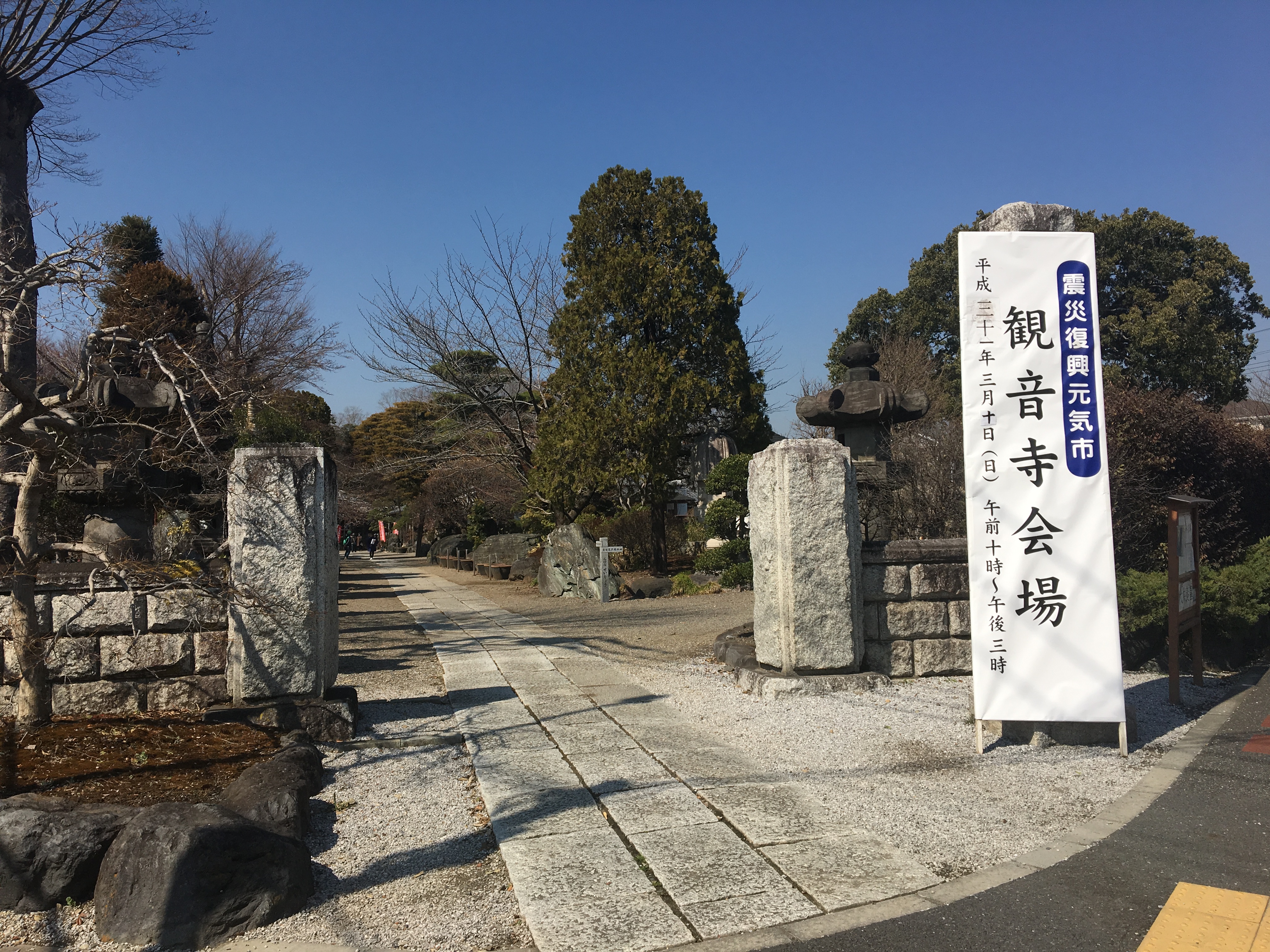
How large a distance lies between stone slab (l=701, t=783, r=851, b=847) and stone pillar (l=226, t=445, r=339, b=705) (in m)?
2.92

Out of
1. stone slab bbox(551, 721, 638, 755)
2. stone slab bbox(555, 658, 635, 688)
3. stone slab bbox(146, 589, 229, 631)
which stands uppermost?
stone slab bbox(146, 589, 229, 631)

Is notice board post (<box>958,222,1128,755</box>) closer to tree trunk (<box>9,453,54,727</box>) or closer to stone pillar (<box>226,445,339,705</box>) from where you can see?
stone pillar (<box>226,445,339,705</box>)

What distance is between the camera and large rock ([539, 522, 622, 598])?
15617 millimetres

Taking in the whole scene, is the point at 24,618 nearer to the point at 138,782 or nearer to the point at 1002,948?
the point at 138,782

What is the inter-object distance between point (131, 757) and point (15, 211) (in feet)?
26.6

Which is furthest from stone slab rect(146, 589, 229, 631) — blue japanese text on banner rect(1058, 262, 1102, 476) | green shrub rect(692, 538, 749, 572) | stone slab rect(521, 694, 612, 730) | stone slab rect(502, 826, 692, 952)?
green shrub rect(692, 538, 749, 572)

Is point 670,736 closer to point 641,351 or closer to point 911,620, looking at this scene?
point 911,620

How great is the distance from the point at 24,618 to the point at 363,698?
104 inches

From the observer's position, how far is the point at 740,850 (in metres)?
3.60

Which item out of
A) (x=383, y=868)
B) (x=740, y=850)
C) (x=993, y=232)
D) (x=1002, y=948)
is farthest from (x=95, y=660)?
(x=993, y=232)

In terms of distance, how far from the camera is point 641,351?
17875 millimetres

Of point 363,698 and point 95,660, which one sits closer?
point 95,660

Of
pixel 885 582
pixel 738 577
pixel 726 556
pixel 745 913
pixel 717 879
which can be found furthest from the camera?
pixel 726 556

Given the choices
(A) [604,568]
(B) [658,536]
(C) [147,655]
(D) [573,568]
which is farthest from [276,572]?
(B) [658,536]
